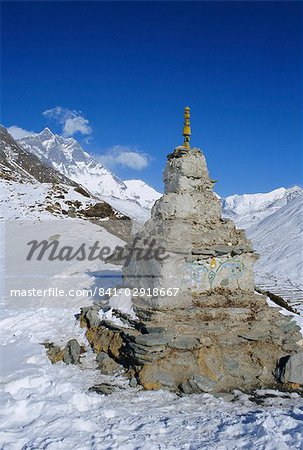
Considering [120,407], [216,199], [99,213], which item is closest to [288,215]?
[99,213]

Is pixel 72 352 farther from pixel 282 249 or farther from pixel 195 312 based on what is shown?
pixel 282 249

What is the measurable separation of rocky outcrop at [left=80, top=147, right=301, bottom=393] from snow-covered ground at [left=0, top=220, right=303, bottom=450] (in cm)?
67

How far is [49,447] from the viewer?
6.32 meters

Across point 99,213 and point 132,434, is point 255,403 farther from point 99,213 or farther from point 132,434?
point 99,213

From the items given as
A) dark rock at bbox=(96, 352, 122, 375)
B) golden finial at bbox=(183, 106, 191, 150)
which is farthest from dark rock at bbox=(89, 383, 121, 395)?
golden finial at bbox=(183, 106, 191, 150)

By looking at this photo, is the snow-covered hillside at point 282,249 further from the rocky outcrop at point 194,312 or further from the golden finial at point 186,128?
the golden finial at point 186,128

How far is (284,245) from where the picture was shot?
54.2m

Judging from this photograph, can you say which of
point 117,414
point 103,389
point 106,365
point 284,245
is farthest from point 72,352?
point 284,245

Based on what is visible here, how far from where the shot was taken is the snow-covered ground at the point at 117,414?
6461mm

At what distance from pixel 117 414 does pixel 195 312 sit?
11.7ft

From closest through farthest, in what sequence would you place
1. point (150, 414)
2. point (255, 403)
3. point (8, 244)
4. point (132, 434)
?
point (132, 434) < point (150, 414) < point (255, 403) < point (8, 244)

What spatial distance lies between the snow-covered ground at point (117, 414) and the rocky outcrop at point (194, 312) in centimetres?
67

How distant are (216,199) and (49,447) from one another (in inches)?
320

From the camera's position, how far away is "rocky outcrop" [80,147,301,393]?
30.5ft
